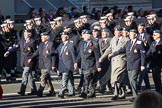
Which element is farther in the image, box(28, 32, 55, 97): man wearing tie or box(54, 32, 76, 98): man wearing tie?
box(28, 32, 55, 97): man wearing tie

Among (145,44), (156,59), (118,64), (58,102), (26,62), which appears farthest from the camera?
(26,62)

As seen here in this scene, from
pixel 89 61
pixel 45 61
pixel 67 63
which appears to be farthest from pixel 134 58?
pixel 45 61

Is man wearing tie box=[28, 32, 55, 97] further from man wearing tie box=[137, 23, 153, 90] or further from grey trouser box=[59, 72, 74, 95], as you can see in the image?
man wearing tie box=[137, 23, 153, 90]

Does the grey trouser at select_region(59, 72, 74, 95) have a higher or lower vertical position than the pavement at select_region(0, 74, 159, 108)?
higher

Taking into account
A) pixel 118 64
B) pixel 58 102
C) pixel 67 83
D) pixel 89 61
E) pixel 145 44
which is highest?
pixel 145 44

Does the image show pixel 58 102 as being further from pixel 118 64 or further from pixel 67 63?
pixel 118 64

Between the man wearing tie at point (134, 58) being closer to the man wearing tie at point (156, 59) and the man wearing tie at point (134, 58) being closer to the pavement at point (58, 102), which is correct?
the pavement at point (58, 102)

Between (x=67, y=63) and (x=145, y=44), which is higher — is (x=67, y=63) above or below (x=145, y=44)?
below

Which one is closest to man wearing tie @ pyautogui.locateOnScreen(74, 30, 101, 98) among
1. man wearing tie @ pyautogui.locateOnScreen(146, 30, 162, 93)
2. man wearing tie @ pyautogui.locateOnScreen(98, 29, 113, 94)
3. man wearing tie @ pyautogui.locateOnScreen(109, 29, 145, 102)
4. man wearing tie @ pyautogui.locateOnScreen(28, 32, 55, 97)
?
man wearing tie @ pyautogui.locateOnScreen(98, 29, 113, 94)

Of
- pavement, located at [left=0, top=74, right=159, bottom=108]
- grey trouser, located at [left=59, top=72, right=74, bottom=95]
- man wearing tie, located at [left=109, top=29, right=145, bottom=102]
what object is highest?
man wearing tie, located at [left=109, top=29, right=145, bottom=102]

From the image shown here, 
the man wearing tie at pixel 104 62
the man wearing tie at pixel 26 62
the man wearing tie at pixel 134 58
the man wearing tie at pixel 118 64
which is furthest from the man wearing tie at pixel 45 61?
the man wearing tie at pixel 134 58

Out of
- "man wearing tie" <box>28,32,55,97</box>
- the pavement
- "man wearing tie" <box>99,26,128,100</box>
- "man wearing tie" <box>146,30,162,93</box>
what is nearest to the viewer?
the pavement

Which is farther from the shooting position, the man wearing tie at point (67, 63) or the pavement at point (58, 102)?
the man wearing tie at point (67, 63)

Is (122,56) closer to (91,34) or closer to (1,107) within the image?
(91,34)
